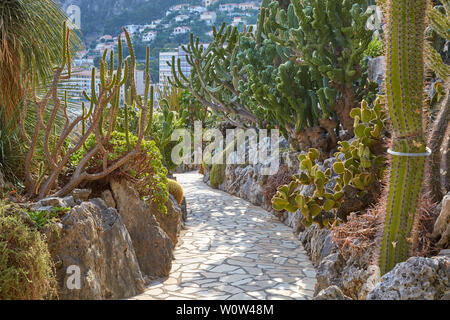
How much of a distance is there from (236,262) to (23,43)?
3514 mm

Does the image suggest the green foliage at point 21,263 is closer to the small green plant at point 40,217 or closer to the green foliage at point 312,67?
the small green plant at point 40,217

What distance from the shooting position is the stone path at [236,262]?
427 centimetres

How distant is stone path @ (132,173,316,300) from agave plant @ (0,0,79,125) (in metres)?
2.64

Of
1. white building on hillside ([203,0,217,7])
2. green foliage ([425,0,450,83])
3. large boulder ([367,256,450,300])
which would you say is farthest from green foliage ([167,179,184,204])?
white building on hillside ([203,0,217,7])

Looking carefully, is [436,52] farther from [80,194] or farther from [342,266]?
[80,194]

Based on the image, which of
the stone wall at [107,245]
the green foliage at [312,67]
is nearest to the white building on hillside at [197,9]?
the green foliage at [312,67]

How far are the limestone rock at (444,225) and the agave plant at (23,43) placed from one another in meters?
4.08

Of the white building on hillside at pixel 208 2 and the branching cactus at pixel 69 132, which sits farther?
the white building on hillside at pixel 208 2

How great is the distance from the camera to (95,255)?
3.69m

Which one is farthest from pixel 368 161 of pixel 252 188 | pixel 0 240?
pixel 252 188

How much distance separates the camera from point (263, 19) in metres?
9.15

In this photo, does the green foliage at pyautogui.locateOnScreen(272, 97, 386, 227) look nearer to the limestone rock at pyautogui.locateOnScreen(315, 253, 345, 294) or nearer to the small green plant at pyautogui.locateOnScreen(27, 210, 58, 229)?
the limestone rock at pyautogui.locateOnScreen(315, 253, 345, 294)

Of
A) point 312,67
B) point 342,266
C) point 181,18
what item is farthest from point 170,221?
point 181,18
